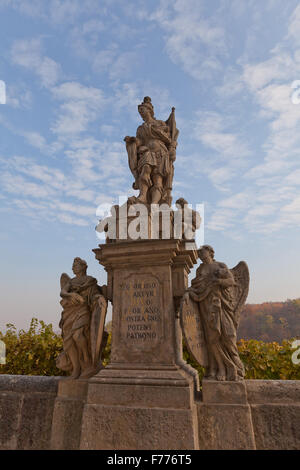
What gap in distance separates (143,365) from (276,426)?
177 centimetres

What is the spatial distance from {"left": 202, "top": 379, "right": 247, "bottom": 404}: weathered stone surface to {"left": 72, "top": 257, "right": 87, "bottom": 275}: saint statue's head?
245 centimetres

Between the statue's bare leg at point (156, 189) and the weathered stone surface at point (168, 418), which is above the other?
the statue's bare leg at point (156, 189)

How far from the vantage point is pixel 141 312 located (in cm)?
418

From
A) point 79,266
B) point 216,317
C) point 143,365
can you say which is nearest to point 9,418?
point 143,365

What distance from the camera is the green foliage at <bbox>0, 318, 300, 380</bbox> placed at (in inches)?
266

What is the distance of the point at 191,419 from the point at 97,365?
156 cm

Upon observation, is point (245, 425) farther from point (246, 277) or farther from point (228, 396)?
point (246, 277)

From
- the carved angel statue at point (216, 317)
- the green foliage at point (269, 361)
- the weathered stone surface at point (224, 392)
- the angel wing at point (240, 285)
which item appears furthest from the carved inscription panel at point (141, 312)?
the green foliage at point (269, 361)

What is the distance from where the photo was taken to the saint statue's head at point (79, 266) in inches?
187

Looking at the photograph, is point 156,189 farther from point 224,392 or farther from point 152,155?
point 224,392

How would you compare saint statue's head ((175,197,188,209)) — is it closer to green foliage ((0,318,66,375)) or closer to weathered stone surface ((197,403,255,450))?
weathered stone surface ((197,403,255,450))

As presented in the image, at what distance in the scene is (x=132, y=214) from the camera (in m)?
4.70

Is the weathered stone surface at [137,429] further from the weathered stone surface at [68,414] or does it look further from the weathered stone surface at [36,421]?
the weathered stone surface at [36,421]

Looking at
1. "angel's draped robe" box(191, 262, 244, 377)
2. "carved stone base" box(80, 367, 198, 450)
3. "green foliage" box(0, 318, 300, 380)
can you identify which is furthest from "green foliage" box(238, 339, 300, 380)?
"carved stone base" box(80, 367, 198, 450)
